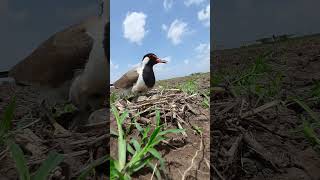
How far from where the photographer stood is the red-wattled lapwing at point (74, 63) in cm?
189

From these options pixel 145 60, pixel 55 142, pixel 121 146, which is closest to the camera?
pixel 121 146

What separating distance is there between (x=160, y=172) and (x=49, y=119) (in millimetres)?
718

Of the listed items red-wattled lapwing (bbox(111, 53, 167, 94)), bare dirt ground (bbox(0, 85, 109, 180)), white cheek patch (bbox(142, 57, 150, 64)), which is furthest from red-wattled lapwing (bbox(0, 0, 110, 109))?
white cheek patch (bbox(142, 57, 150, 64))

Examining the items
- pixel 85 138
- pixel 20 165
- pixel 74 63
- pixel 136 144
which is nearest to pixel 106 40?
pixel 74 63

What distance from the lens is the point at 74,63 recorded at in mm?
1933

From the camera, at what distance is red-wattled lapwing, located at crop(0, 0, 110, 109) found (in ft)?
6.20

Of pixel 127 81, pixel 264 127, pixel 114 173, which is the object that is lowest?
pixel 114 173

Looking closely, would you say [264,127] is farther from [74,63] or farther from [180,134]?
[74,63]

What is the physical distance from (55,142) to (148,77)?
1554 mm

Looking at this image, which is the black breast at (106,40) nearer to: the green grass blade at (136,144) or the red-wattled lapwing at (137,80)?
the green grass blade at (136,144)

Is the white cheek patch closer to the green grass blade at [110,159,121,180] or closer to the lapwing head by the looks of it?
the lapwing head

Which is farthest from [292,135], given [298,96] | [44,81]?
[44,81]

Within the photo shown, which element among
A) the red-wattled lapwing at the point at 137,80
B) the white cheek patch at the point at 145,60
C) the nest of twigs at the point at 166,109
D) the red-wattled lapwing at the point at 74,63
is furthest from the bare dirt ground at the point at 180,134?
the white cheek patch at the point at 145,60

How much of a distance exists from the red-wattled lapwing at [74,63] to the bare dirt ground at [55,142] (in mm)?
127
